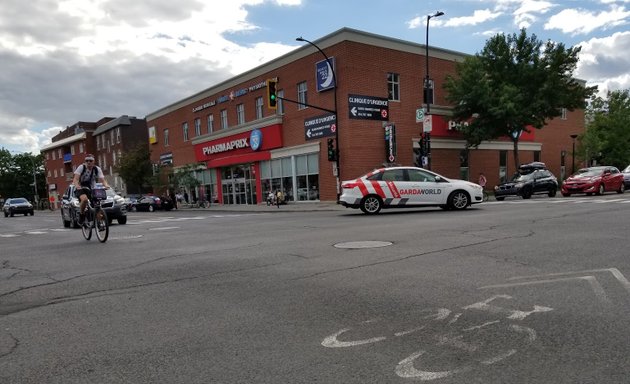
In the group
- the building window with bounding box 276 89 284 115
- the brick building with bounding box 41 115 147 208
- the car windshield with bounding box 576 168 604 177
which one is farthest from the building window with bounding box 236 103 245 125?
the brick building with bounding box 41 115 147 208

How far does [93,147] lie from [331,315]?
77151mm

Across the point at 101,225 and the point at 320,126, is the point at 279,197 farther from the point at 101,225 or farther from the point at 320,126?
the point at 101,225

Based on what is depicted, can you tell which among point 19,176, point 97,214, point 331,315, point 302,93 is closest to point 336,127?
point 302,93

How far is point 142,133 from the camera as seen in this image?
206 ft

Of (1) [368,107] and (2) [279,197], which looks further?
(2) [279,197]

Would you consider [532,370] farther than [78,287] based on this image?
No

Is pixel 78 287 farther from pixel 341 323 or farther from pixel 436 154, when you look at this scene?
pixel 436 154

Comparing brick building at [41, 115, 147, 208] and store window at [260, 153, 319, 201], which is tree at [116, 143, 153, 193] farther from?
store window at [260, 153, 319, 201]

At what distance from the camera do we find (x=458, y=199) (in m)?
16.6

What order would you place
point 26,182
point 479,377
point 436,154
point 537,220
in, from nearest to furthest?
point 479,377 < point 537,220 < point 436,154 < point 26,182

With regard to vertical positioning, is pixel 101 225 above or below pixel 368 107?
below

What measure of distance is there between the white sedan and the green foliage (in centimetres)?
10518

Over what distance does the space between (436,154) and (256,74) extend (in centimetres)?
1466

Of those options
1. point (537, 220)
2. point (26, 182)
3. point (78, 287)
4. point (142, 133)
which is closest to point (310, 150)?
point (537, 220)
